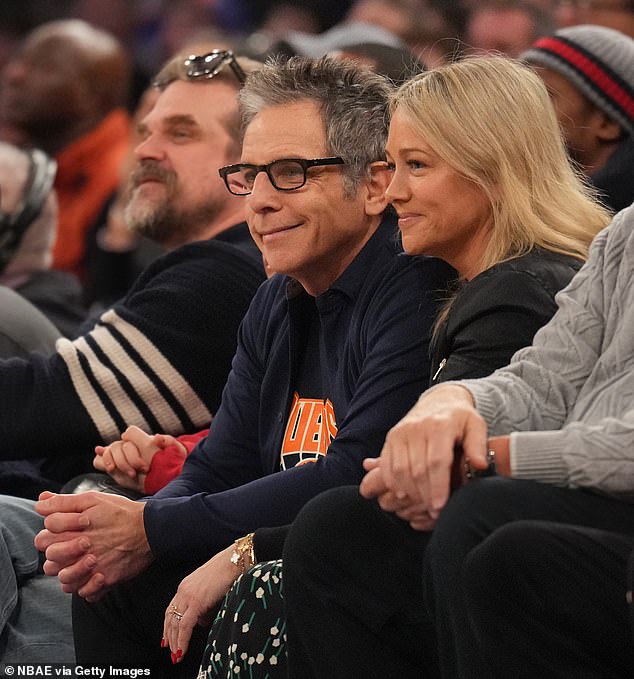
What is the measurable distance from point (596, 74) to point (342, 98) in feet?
4.74

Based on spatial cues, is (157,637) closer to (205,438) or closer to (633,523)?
(205,438)

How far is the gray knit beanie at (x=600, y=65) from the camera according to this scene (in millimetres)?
4457

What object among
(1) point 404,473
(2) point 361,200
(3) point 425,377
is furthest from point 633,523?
(2) point 361,200

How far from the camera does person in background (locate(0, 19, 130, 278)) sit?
24.2 feet

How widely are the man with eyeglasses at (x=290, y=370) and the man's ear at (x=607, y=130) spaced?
1.30 meters

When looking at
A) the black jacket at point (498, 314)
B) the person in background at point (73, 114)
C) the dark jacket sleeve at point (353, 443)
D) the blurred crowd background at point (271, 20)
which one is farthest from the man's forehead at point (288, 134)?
the person in background at point (73, 114)

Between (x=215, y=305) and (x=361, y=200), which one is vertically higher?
(x=361, y=200)

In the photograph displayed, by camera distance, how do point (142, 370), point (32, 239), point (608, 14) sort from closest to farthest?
point (142, 370) → point (32, 239) → point (608, 14)

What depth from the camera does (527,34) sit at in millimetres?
6582

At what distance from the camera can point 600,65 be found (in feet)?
14.8

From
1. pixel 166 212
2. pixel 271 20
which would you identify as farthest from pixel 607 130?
pixel 271 20

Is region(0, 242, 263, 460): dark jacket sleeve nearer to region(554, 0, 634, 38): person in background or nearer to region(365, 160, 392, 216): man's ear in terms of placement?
region(365, 160, 392, 216): man's ear

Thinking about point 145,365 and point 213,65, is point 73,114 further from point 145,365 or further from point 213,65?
point 145,365

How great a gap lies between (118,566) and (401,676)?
83cm
